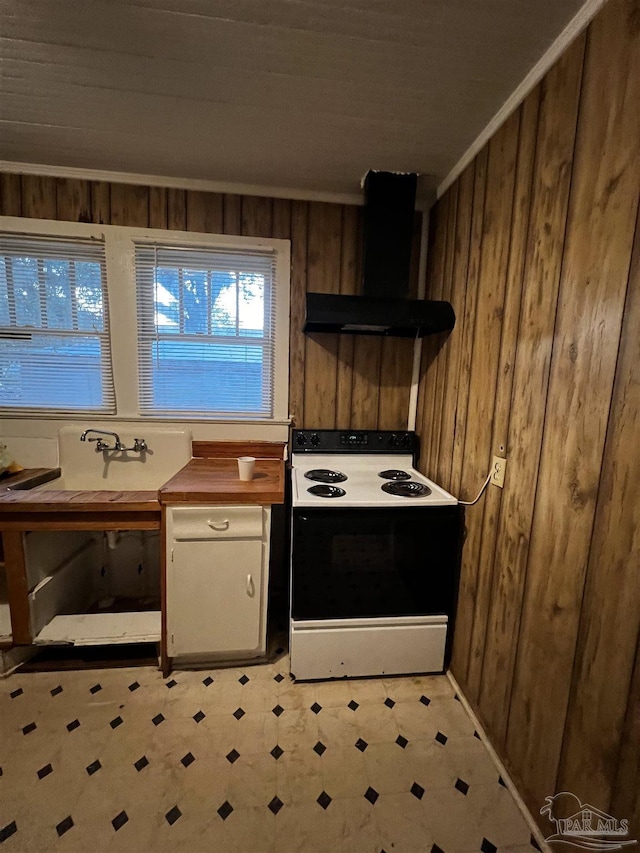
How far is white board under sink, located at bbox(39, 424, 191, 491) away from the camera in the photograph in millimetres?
2076

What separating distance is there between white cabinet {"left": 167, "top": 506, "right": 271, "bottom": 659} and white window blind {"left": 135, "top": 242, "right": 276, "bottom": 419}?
769 millimetres

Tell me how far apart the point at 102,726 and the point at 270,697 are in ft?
2.24

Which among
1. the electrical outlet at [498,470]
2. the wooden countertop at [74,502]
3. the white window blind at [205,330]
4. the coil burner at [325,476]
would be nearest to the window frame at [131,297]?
the white window blind at [205,330]

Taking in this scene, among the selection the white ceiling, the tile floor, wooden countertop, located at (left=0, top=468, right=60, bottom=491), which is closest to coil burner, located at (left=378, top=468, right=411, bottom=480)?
the tile floor

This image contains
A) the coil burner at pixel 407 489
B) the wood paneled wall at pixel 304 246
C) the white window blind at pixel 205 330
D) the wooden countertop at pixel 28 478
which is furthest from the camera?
the white window blind at pixel 205 330

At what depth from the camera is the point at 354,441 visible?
7.04 feet

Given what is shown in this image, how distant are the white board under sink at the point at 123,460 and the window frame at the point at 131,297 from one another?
0.30ft

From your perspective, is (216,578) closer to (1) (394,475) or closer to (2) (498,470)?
(1) (394,475)

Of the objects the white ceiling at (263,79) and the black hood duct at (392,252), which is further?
the black hood duct at (392,252)

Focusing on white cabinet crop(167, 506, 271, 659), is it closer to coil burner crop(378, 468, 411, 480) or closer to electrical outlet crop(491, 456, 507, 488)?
coil burner crop(378, 468, 411, 480)

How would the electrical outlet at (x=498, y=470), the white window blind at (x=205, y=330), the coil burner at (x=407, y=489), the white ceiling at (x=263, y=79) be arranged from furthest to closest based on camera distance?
the white window blind at (x=205, y=330) → the coil burner at (x=407, y=489) → the electrical outlet at (x=498, y=470) → the white ceiling at (x=263, y=79)

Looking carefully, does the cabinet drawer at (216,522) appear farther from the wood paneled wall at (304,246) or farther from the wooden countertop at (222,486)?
the wood paneled wall at (304,246)

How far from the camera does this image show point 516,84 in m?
1.25

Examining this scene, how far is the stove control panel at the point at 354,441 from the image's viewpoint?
Answer: 212cm
